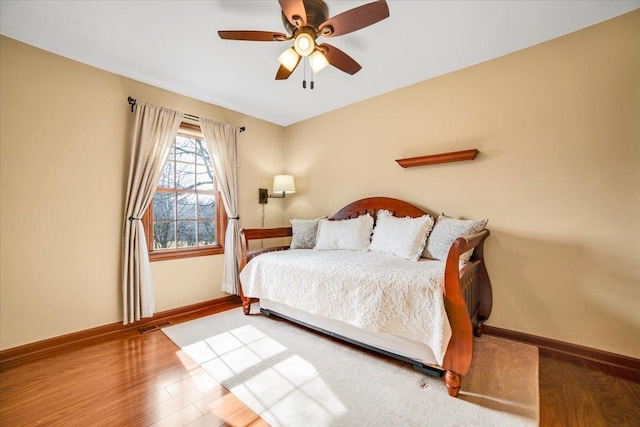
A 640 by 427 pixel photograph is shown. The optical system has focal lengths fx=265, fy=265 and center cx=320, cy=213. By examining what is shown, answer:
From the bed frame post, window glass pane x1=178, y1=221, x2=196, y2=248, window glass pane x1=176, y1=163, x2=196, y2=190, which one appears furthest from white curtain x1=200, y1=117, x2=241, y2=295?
the bed frame post

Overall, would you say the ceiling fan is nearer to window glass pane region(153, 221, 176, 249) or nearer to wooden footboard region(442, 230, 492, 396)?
wooden footboard region(442, 230, 492, 396)

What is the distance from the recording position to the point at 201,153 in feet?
10.4

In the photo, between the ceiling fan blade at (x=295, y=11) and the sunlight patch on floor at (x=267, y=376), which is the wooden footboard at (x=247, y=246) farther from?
the ceiling fan blade at (x=295, y=11)

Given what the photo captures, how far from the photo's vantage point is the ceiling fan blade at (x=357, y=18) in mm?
1359

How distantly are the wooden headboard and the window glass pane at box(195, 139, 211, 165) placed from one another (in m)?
1.69

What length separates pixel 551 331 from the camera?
6.68ft

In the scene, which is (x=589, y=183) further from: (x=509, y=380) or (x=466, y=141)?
(x=509, y=380)

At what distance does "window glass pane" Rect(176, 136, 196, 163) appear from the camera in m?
2.97

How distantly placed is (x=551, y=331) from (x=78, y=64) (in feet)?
14.5

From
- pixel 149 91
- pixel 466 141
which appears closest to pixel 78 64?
pixel 149 91

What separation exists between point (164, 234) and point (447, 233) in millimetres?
2826

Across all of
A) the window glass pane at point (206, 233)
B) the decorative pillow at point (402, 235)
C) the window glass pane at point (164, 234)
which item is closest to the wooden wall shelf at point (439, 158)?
the decorative pillow at point (402, 235)

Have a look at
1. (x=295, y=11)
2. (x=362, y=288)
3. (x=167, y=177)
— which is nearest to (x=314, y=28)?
(x=295, y=11)

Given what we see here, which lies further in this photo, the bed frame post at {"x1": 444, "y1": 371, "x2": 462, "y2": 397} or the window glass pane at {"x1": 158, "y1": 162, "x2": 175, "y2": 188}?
the window glass pane at {"x1": 158, "y1": 162, "x2": 175, "y2": 188}
